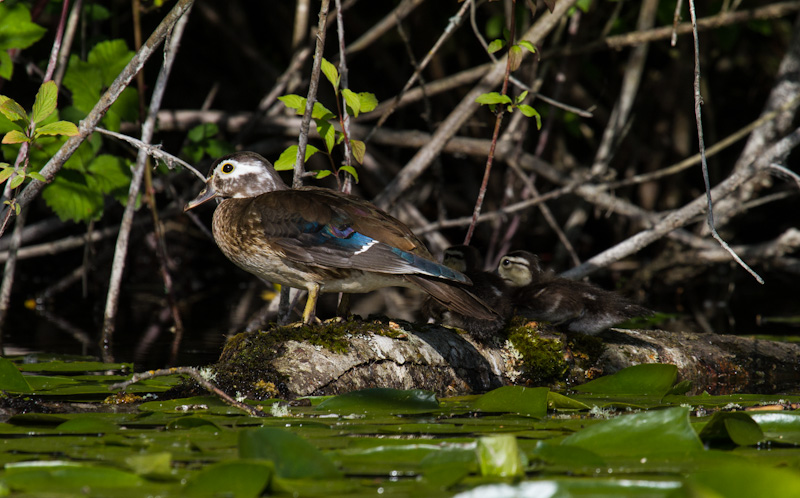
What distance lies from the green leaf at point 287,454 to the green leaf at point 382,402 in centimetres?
76

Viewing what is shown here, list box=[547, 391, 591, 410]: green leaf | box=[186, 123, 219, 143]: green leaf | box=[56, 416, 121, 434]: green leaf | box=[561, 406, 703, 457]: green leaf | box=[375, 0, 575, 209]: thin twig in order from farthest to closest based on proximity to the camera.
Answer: box=[186, 123, 219, 143]: green leaf → box=[375, 0, 575, 209]: thin twig → box=[547, 391, 591, 410]: green leaf → box=[56, 416, 121, 434]: green leaf → box=[561, 406, 703, 457]: green leaf

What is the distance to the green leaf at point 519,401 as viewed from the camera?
2895mm

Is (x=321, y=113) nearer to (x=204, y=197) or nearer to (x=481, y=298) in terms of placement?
(x=204, y=197)

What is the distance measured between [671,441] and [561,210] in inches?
273

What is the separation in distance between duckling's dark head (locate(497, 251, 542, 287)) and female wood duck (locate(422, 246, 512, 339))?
17cm

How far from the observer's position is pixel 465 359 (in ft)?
12.2

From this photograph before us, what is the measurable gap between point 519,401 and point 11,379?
6.03 feet

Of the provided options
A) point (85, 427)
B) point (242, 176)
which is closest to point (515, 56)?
point (242, 176)

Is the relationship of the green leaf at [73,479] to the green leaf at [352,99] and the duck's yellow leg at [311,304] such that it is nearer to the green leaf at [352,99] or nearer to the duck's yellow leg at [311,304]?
the duck's yellow leg at [311,304]

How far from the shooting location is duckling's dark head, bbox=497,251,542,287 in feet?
15.1

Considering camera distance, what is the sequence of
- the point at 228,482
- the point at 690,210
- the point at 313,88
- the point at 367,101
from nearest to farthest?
the point at 228,482, the point at 313,88, the point at 367,101, the point at 690,210

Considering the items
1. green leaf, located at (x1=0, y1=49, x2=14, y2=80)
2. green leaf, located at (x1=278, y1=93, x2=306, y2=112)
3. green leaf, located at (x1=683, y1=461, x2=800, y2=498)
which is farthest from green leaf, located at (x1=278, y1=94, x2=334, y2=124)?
green leaf, located at (x1=683, y1=461, x2=800, y2=498)

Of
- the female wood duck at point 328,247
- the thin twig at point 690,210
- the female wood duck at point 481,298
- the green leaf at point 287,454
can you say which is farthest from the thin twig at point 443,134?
the green leaf at point 287,454

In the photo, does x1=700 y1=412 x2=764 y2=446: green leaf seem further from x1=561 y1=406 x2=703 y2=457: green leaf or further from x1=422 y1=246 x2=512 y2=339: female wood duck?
x1=422 y1=246 x2=512 y2=339: female wood duck
